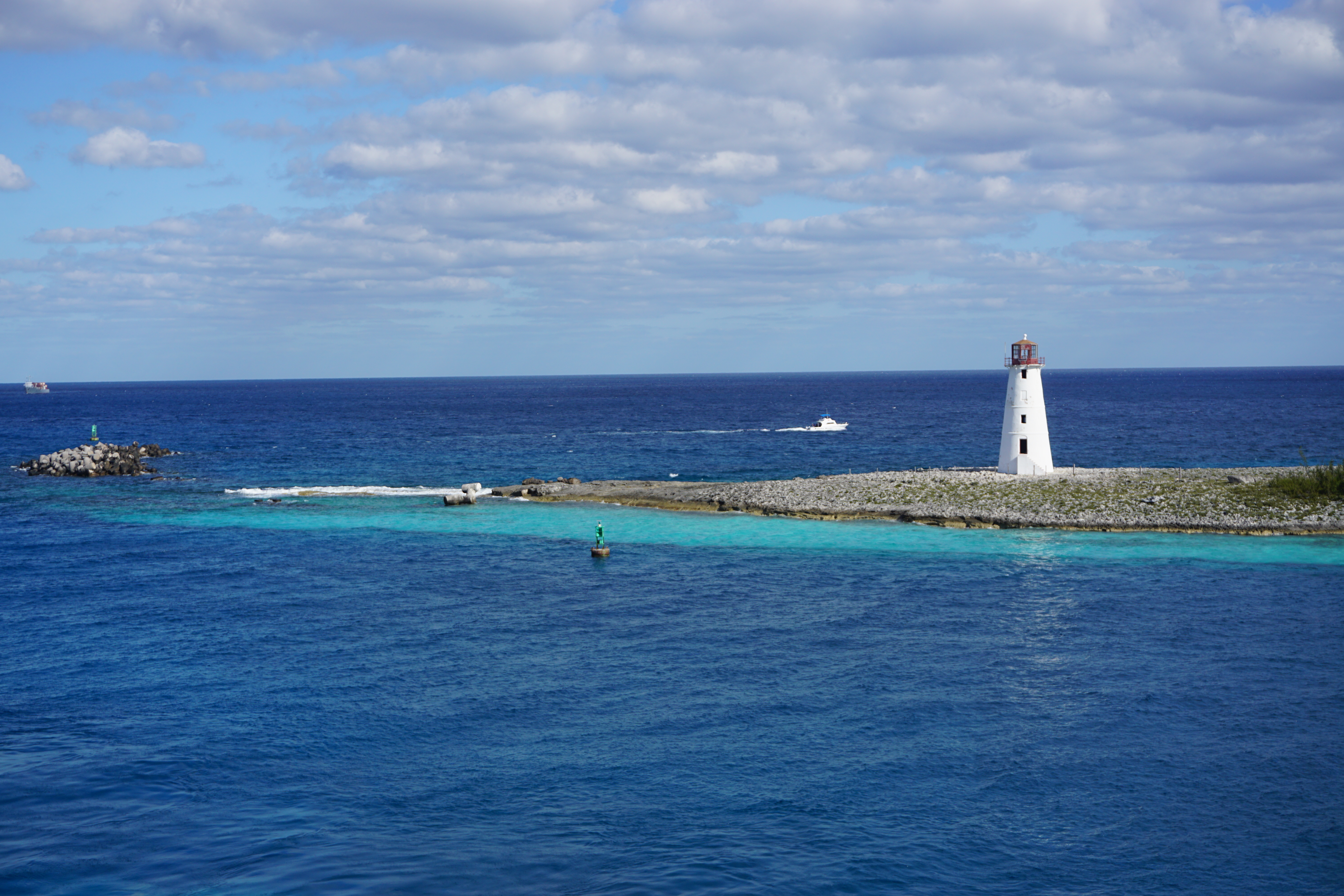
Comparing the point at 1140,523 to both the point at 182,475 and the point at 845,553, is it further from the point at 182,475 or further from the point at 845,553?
the point at 182,475

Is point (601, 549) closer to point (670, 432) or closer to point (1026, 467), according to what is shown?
point (1026, 467)

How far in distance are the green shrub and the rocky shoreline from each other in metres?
0.64

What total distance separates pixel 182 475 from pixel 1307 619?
93.2 metres

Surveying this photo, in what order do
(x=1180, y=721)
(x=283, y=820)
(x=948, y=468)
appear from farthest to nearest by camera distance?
(x=948, y=468) < (x=1180, y=721) < (x=283, y=820)

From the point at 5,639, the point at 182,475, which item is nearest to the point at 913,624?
the point at 5,639

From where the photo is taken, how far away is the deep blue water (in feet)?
79.2

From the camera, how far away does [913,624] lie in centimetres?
4353

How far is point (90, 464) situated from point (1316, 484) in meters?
103

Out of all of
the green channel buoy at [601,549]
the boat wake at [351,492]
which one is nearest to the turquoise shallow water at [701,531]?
the boat wake at [351,492]

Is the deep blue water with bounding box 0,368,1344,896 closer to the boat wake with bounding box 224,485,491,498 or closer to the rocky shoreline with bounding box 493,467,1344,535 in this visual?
the rocky shoreline with bounding box 493,467,1344,535

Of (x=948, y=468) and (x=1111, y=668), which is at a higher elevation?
(x=948, y=468)

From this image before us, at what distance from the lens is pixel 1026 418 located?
7494 cm

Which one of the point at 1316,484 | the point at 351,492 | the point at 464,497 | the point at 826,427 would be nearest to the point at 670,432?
the point at 826,427

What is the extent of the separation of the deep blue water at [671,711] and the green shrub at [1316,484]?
5.92 m
